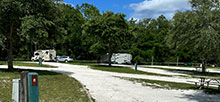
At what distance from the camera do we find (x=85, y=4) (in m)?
63.1

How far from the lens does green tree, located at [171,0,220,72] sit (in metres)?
21.3

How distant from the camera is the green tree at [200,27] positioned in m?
21.3

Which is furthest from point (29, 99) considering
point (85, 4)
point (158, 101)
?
point (85, 4)

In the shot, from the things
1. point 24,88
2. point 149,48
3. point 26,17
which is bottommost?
point 24,88

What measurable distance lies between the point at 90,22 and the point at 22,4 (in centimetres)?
1722

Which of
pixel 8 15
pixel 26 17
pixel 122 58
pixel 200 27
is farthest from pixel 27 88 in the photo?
pixel 122 58

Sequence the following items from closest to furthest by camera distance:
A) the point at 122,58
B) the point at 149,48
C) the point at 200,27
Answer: the point at 200,27 < the point at 122,58 < the point at 149,48

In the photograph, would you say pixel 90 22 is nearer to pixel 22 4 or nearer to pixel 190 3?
pixel 190 3

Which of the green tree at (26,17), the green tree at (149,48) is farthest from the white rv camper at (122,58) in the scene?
the green tree at (26,17)

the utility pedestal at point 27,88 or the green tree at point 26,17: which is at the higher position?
the green tree at point 26,17

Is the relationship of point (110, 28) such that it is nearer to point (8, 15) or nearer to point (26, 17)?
point (26, 17)

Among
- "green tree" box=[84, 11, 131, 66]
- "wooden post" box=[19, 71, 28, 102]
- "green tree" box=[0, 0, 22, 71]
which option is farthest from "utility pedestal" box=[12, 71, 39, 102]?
Answer: "green tree" box=[84, 11, 131, 66]

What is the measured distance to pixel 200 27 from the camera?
2327cm

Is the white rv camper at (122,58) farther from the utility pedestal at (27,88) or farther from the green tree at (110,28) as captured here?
the utility pedestal at (27,88)
